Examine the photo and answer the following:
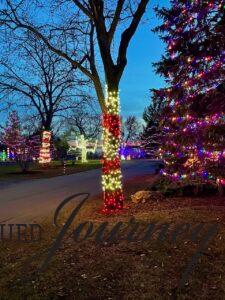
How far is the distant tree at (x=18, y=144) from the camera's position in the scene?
1545 inches

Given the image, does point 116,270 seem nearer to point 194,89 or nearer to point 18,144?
point 194,89

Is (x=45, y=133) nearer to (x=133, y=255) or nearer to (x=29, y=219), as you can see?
(x=29, y=219)

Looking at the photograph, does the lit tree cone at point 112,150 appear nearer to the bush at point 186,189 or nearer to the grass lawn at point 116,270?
the bush at point 186,189

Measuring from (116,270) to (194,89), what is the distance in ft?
22.1

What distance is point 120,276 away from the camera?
653cm

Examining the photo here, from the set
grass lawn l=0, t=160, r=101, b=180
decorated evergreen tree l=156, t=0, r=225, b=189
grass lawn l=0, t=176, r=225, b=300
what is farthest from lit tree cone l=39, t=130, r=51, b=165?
grass lawn l=0, t=176, r=225, b=300

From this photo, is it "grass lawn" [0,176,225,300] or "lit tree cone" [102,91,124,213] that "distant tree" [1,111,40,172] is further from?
"grass lawn" [0,176,225,300]

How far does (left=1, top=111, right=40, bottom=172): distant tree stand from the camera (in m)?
39.2

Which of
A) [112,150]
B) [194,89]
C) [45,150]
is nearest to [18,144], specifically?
[45,150]

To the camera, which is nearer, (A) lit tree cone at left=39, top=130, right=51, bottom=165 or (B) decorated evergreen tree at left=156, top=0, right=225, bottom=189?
(B) decorated evergreen tree at left=156, top=0, right=225, bottom=189

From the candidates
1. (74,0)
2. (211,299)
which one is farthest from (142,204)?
(211,299)

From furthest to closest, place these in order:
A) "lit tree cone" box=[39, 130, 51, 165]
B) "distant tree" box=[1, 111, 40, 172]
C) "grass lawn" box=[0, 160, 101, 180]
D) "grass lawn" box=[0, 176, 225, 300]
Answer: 1. "lit tree cone" box=[39, 130, 51, 165]
2. "distant tree" box=[1, 111, 40, 172]
3. "grass lawn" box=[0, 160, 101, 180]
4. "grass lawn" box=[0, 176, 225, 300]

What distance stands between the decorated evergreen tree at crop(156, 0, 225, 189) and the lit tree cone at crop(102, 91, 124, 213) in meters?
1.44

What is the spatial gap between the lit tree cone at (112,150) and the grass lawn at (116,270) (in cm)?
409
